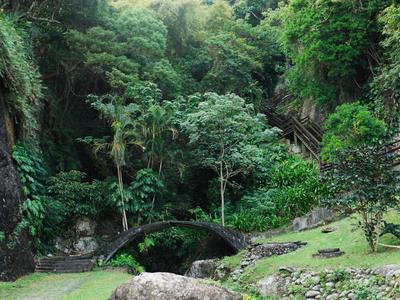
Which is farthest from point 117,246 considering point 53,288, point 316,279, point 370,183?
point 370,183

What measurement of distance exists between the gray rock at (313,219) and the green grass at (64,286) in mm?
6699

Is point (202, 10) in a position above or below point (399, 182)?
above

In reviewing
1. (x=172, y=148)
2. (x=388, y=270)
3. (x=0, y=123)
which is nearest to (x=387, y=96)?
(x=172, y=148)

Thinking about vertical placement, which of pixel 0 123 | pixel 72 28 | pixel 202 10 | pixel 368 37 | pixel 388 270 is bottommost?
pixel 388 270

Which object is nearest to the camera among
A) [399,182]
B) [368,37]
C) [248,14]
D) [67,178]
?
[399,182]

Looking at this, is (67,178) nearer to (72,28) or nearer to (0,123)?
(0,123)

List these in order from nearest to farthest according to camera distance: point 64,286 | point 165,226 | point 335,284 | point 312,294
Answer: point 335,284, point 312,294, point 64,286, point 165,226

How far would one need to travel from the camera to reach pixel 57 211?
19.0m

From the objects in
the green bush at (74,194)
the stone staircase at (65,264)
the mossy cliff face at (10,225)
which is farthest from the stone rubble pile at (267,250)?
the green bush at (74,194)

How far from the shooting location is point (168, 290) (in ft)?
22.2

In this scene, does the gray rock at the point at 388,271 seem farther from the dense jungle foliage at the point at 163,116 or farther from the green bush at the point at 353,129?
the dense jungle foliage at the point at 163,116

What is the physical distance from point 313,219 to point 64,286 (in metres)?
9.25

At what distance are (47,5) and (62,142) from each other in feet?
21.6

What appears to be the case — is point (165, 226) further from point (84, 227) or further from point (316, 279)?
point (316, 279)
